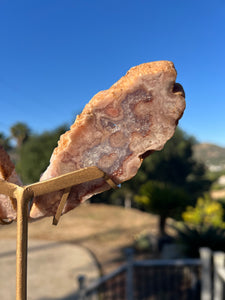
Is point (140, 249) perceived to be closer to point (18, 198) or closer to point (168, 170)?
point (18, 198)

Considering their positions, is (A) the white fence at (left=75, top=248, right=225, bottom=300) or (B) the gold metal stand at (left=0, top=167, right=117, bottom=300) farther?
(A) the white fence at (left=75, top=248, right=225, bottom=300)

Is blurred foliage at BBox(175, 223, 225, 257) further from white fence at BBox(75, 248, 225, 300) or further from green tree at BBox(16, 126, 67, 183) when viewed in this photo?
green tree at BBox(16, 126, 67, 183)

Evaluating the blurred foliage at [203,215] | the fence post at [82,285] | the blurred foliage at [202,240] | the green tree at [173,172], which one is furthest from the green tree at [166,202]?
the green tree at [173,172]

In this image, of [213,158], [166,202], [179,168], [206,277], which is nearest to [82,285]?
[206,277]

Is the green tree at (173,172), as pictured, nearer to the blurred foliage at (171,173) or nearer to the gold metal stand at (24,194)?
the blurred foliage at (171,173)

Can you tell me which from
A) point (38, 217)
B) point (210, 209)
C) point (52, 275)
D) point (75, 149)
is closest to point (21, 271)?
point (38, 217)

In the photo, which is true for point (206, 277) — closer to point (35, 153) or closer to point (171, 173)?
point (35, 153)

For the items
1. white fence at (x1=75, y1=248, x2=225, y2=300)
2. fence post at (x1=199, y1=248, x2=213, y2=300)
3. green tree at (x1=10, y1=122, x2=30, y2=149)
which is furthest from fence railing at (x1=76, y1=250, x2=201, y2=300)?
green tree at (x1=10, y1=122, x2=30, y2=149)
